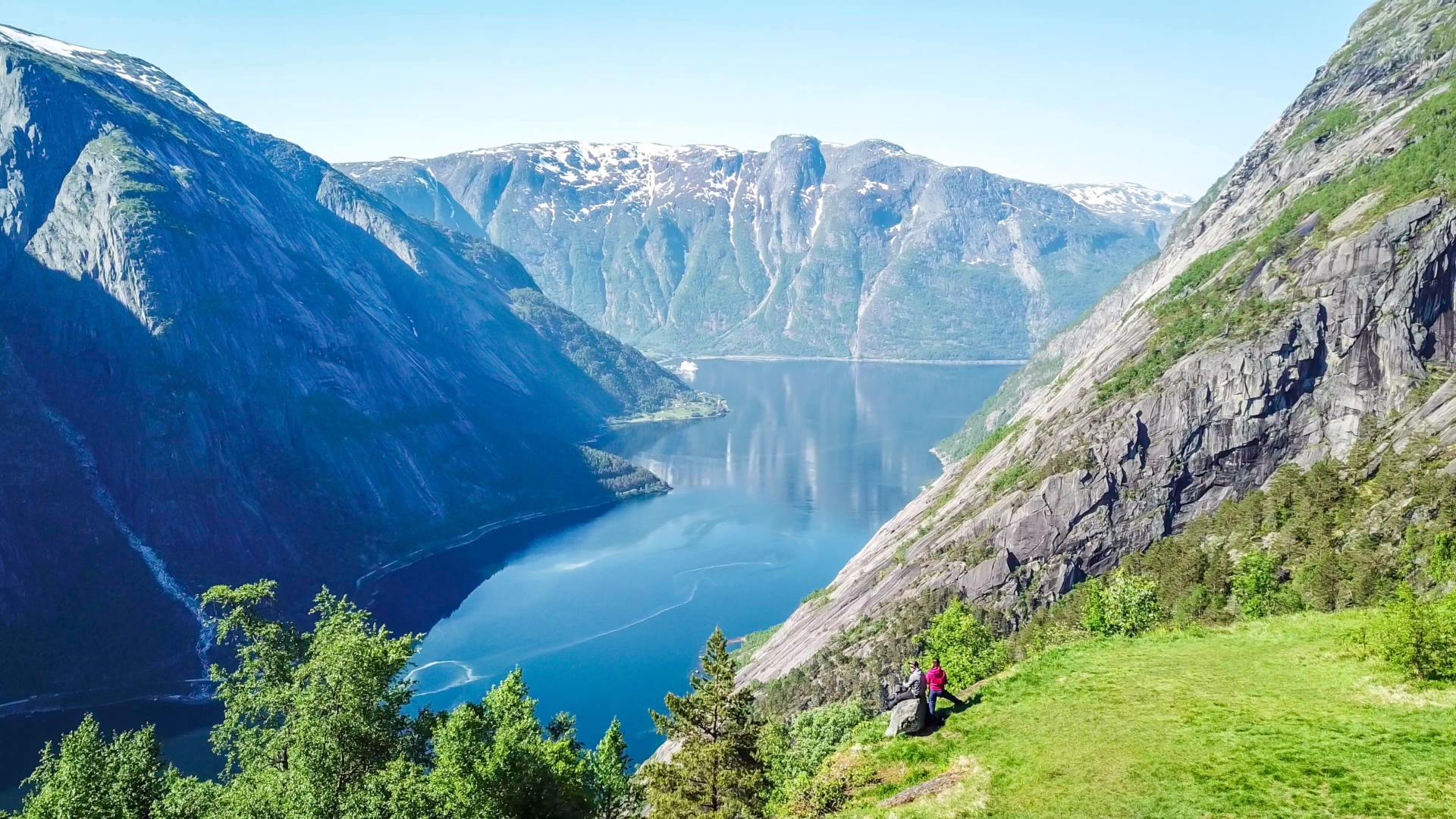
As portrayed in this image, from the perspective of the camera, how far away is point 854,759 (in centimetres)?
3322

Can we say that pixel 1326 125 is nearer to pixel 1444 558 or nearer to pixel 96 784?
pixel 1444 558

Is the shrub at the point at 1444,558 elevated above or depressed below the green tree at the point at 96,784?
above

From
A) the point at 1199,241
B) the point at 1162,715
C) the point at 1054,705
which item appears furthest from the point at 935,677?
the point at 1199,241

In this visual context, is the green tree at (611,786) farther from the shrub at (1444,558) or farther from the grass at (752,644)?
the grass at (752,644)

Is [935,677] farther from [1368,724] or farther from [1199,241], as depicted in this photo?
[1199,241]

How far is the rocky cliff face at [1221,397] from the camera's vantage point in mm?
97562

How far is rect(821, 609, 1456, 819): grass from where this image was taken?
83.8ft

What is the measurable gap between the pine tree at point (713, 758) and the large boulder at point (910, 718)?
7106 millimetres

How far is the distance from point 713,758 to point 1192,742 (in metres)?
18.0

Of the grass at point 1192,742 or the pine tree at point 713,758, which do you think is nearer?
the grass at point 1192,742

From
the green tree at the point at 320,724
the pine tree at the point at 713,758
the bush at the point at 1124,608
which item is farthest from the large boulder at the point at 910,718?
the bush at the point at 1124,608

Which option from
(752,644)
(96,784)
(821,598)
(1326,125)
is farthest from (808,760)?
(1326,125)

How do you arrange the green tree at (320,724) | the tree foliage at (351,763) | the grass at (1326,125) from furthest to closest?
the grass at (1326,125) → the green tree at (320,724) → the tree foliage at (351,763)

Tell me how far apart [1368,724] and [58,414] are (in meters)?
208
